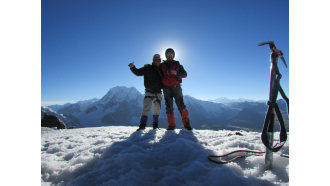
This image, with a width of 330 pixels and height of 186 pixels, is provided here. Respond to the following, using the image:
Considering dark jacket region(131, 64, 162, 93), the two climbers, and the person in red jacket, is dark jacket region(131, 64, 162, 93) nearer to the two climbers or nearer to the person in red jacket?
the two climbers

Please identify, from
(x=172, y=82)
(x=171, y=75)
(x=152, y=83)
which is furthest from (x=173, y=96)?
(x=152, y=83)

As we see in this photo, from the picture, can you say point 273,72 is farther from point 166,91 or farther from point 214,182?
point 166,91

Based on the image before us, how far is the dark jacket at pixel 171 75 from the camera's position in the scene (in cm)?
661

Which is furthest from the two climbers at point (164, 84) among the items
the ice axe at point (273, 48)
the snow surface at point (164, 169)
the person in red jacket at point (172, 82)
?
the ice axe at point (273, 48)

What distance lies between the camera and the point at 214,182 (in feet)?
6.97

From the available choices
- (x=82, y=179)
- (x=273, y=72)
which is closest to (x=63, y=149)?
(x=82, y=179)

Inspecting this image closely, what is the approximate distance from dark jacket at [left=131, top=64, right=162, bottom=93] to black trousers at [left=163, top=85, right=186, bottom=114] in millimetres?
425

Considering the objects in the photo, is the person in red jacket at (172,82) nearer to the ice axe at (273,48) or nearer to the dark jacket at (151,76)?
the dark jacket at (151,76)

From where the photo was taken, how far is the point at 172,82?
6.60 meters

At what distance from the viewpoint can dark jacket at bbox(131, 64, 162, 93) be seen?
7070 millimetres

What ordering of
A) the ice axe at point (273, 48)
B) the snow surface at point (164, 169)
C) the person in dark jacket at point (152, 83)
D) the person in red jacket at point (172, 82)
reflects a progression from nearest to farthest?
1. the ice axe at point (273, 48)
2. the snow surface at point (164, 169)
3. the person in red jacket at point (172, 82)
4. the person in dark jacket at point (152, 83)

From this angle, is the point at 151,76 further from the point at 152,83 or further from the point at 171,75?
the point at 171,75

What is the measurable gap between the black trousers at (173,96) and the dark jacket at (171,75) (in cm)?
21

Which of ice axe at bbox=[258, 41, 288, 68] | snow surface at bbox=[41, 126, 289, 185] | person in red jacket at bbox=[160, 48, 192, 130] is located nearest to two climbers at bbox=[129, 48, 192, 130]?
person in red jacket at bbox=[160, 48, 192, 130]
